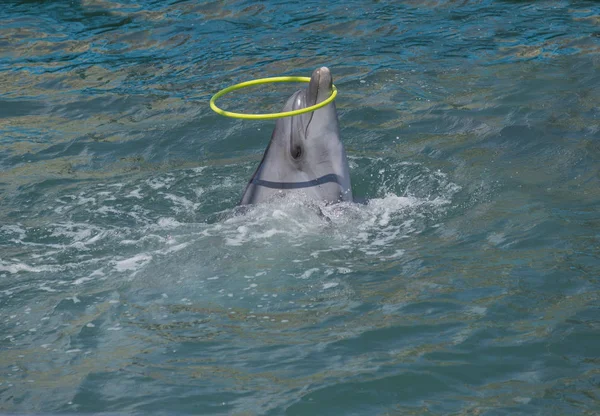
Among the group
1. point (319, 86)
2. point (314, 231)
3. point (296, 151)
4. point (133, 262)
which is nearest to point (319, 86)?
point (319, 86)

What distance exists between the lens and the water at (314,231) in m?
5.12

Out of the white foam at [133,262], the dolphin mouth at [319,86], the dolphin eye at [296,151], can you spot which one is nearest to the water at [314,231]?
the white foam at [133,262]

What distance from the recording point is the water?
5.12 metres

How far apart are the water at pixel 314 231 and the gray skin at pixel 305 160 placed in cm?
18

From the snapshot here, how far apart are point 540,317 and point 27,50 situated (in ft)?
35.9

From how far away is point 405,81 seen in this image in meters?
11.9

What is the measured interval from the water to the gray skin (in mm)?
179

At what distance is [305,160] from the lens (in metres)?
7.50

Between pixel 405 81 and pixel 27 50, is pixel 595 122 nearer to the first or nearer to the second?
pixel 405 81

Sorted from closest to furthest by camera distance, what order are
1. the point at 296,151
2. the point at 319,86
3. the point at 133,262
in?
the point at 133,262
the point at 319,86
the point at 296,151

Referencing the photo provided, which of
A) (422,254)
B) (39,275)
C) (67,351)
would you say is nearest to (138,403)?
(67,351)

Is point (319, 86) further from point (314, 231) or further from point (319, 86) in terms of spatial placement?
point (314, 231)

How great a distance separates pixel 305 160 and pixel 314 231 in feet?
2.16

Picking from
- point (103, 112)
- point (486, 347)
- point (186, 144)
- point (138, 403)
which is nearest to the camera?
point (138, 403)
